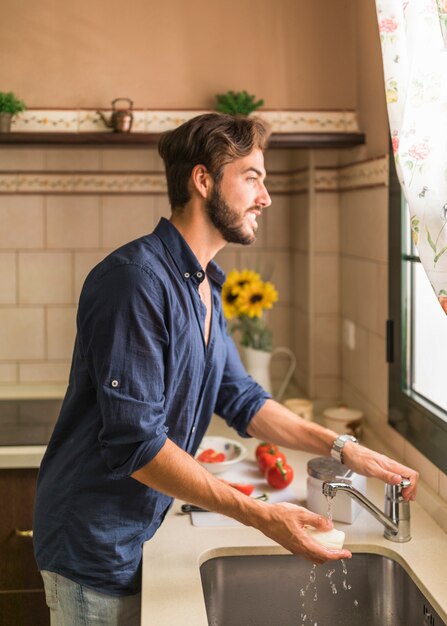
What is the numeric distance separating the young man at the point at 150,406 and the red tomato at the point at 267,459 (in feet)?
0.70

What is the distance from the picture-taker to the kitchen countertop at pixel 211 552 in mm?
1326

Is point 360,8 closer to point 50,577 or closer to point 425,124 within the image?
point 425,124

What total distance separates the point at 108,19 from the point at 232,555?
165cm

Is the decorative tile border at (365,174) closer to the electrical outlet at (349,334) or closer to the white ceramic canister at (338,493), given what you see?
the electrical outlet at (349,334)

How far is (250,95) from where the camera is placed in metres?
2.44

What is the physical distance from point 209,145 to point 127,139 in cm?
85

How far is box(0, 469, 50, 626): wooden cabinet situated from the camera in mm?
2092

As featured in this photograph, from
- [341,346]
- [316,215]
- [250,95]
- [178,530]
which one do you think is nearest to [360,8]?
[250,95]

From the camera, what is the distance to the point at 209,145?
5.04 feet

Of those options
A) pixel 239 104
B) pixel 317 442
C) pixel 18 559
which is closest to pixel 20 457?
pixel 18 559

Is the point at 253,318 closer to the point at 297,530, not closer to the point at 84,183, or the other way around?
the point at 84,183

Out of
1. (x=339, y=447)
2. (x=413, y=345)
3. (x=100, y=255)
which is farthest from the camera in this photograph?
(x=100, y=255)

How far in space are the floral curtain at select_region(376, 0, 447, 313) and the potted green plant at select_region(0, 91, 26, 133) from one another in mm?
1231

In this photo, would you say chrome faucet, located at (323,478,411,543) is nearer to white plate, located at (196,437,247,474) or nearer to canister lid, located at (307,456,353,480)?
canister lid, located at (307,456,353,480)
